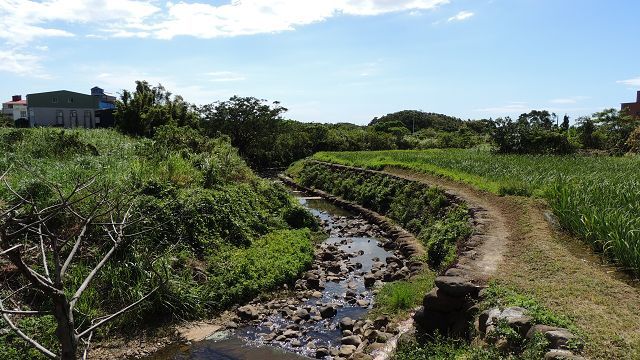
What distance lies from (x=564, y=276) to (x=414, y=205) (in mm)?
10920

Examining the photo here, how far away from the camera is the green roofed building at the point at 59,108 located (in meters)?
52.2

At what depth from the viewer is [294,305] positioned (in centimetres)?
1093

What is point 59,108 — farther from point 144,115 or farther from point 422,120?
point 422,120

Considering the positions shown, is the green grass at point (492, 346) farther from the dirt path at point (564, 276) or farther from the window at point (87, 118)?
the window at point (87, 118)

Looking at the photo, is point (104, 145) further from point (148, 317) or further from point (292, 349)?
point (292, 349)

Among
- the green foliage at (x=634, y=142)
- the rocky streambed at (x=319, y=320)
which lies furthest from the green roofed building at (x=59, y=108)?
the green foliage at (x=634, y=142)

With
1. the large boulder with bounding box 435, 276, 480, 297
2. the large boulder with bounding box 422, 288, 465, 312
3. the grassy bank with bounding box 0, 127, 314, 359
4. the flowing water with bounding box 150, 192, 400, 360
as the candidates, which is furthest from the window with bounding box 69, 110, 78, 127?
the large boulder with bounding box 435, 276, 480, 297

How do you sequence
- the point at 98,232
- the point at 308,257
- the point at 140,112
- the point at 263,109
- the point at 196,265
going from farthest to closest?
the point at 263,109 → the point at 140,112 → the point at 308,257 → the point at 196,265 → the point at 98,232

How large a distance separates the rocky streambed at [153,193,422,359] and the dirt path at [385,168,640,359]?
2423mm

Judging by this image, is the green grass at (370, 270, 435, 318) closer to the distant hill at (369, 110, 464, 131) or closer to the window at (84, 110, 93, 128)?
the window at (84, 110, 93, 128)

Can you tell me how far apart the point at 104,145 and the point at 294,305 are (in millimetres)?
12795

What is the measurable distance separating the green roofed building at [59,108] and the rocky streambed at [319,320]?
157 feet

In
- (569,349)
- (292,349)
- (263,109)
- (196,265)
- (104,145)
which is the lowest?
(292,349)

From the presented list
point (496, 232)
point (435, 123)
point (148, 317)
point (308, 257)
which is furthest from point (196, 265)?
point (435, 123)
